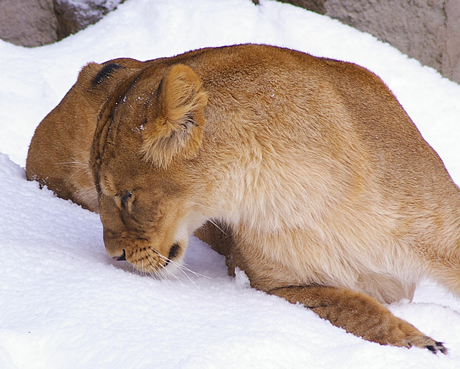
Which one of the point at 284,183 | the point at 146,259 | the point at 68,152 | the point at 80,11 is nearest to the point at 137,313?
the point at 146,259

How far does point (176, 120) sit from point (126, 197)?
1.02 feet

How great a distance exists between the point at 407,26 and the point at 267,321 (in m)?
3.18

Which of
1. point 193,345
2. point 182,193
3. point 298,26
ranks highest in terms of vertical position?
point 298,26

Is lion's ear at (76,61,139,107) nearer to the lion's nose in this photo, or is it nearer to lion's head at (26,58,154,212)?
lion's head at (26,58,154,212)

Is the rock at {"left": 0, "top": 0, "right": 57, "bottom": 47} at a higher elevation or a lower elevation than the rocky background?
lower

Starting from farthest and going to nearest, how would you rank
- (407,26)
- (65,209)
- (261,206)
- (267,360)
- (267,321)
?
1. (407,26)
2. (65,209)
3. (261,206)
4. (267,321)
5. (267,360)

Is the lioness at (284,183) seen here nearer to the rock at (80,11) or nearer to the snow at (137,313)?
the snow at (137,313)

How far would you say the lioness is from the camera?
183 cm

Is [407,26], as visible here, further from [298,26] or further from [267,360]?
[267,360]

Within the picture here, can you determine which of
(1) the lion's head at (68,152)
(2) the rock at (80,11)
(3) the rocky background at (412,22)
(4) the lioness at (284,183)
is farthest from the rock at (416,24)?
(4) the lioness at (284,183)

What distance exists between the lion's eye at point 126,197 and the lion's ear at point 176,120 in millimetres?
134

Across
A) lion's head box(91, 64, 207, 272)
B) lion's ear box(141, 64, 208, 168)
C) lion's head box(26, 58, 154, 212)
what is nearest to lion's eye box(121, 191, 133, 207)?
lion's head box(91, 64, 207, 272)

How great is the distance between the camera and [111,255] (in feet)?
6.38

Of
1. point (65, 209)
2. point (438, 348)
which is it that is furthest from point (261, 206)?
point (65, 209)
